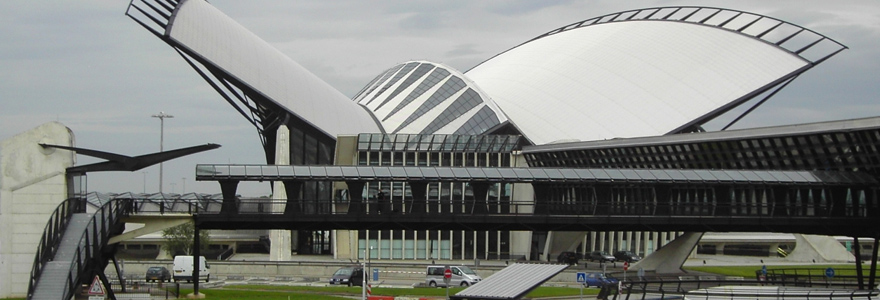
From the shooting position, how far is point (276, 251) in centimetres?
8081

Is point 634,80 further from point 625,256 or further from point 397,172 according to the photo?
point 397,172

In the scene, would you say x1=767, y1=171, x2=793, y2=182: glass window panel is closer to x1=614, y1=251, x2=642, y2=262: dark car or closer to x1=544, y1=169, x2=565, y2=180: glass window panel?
x1=544, y1=169, x2=565, y2=180: glass window panel

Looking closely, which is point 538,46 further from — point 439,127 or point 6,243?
point 6,243

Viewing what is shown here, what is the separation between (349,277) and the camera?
60.9m

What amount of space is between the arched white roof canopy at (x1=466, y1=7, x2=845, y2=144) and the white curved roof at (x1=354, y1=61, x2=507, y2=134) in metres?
3.19

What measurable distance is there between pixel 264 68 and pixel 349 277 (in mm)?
24138

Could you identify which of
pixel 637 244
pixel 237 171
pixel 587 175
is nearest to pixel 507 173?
pixel 587 175

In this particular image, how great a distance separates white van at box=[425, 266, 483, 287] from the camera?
194 feet

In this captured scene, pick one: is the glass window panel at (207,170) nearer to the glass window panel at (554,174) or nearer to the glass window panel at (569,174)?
the glass window panel at (554,174)

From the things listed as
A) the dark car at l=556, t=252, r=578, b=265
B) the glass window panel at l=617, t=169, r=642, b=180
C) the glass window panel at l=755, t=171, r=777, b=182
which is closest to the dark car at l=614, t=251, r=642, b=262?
the dark car at l=556, t=252, r=578, b=265

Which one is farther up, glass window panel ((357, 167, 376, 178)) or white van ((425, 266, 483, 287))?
glass window panel ((357, 167, 376, 178))

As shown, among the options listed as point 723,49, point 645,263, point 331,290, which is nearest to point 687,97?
point 723,49

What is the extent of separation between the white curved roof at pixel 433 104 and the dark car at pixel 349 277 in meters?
34.9

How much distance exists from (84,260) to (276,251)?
126ft
